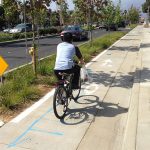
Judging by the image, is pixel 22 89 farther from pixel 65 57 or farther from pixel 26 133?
pixel 26 133

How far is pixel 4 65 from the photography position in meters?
8.08

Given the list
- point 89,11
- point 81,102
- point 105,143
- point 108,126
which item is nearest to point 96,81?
point 81,102

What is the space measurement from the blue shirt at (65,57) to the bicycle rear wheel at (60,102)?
18.6 inches

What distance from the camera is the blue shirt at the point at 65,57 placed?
698 cm

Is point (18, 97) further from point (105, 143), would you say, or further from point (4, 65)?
point (105, 143)

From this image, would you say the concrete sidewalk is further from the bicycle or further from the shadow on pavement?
the shadow on pavement

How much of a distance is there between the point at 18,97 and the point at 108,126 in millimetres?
2504

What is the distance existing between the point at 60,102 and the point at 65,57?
3.06ft

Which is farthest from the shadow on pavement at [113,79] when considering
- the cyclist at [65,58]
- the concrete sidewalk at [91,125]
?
the cyclist at [65,58]

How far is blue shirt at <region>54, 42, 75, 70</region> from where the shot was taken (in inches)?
275

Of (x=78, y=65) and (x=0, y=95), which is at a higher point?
(x=78, y=65)

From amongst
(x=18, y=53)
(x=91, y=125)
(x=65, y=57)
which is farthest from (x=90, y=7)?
(x=91, y=125)

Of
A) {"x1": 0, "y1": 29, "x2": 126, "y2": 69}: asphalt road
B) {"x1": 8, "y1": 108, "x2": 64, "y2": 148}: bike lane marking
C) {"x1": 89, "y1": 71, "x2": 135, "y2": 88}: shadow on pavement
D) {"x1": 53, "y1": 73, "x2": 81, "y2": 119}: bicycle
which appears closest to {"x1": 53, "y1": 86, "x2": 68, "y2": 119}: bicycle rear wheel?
{"x1": 53, "y1": 73, "x2": 81, "y2": 119}: bicycle

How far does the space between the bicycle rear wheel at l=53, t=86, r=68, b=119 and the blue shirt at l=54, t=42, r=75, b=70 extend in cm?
47
